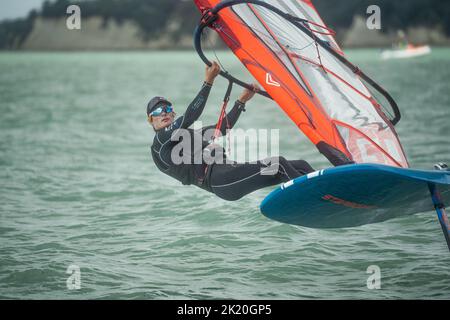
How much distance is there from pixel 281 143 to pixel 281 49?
360 inches

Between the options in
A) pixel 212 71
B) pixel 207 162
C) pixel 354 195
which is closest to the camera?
pixel 354 195

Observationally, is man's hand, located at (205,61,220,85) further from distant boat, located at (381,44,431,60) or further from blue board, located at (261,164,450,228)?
distant boat, located at (381,44,431,60)

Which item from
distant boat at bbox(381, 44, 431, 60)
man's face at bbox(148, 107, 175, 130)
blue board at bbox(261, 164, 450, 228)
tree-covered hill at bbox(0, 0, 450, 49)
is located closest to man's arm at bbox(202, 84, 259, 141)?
man's face at bbox(148, 107, 175, 130)

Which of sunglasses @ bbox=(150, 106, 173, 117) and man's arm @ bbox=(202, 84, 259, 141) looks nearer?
sunglasses @ bbox=(150, 106, 173, 117)

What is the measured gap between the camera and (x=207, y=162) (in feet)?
22.0

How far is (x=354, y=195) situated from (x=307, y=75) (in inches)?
58.2

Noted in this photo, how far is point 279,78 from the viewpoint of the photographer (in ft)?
22.7

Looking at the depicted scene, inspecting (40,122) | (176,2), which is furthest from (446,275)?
(176,2)

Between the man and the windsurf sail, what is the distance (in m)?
0.38

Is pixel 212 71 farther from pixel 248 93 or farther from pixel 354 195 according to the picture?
pixel 354 195

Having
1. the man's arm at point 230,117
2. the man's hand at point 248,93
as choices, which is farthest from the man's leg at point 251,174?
the man's hand at point 248,93

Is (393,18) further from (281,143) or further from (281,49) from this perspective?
(281,49)

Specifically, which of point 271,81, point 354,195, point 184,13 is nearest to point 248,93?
point 271,81

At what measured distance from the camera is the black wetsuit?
641 centimetres
